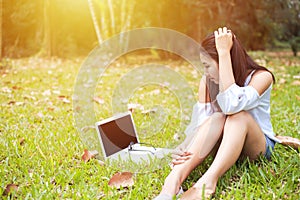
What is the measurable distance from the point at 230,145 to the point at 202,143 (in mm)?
164

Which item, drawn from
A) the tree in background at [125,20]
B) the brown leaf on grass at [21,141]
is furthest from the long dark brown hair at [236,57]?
the tree in background at [125,20]

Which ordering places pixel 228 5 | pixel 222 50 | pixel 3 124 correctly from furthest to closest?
pixel 228 5, pixel 3 124, pixel 222 50

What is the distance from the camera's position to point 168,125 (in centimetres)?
323

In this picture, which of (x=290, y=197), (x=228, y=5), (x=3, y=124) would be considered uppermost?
(x=228, y=5)

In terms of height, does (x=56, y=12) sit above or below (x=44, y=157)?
above

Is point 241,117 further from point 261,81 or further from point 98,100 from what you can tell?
point 98,100

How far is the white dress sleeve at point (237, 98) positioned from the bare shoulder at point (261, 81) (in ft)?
0.18

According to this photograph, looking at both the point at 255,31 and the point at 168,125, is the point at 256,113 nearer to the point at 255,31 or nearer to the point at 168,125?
the point at 168,125

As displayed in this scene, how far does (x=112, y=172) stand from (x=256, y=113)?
0.83 meters

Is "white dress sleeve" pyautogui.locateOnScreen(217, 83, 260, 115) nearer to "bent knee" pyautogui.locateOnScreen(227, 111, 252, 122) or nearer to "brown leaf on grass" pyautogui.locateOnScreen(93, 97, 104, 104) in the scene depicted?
"bent knee" pyautogui.locateOnScreen(227, 111, 252, 122)

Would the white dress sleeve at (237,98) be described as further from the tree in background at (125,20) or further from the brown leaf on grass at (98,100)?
the tree in background at (125,20)

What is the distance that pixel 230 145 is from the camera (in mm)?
1874

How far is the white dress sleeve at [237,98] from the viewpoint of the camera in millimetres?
1911

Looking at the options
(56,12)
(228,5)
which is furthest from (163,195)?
(56,12)
